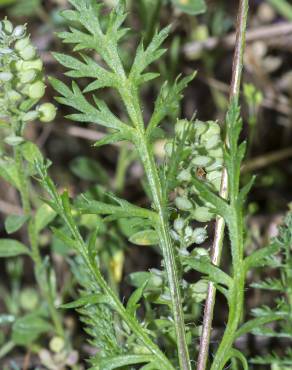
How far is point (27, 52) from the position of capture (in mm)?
990

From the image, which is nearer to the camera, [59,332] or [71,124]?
[59,332]

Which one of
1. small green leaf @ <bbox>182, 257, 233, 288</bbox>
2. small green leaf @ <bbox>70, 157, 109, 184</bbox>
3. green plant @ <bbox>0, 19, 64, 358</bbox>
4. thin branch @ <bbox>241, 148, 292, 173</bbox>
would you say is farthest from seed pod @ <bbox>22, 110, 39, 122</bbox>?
thin branch @ <bbox>241, 148, 292, 173</bbox>

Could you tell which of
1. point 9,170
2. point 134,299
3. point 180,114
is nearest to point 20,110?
point 9,170

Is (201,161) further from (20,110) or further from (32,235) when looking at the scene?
(32,235)

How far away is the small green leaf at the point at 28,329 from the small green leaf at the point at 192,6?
74cm

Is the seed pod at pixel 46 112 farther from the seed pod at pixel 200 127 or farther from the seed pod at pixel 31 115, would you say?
the seed pod at pixel 200 127

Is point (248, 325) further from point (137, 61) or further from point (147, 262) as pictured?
point (147, 262)

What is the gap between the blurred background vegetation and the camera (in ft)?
5.45

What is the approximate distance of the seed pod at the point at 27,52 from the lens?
99 cm

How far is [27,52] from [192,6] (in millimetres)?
662

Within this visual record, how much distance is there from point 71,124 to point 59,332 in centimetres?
71

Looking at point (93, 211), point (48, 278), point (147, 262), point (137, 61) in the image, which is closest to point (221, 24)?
point (147, 262)

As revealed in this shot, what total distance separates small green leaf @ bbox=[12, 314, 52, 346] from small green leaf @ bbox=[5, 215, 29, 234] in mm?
289

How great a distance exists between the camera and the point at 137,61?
0.93m
